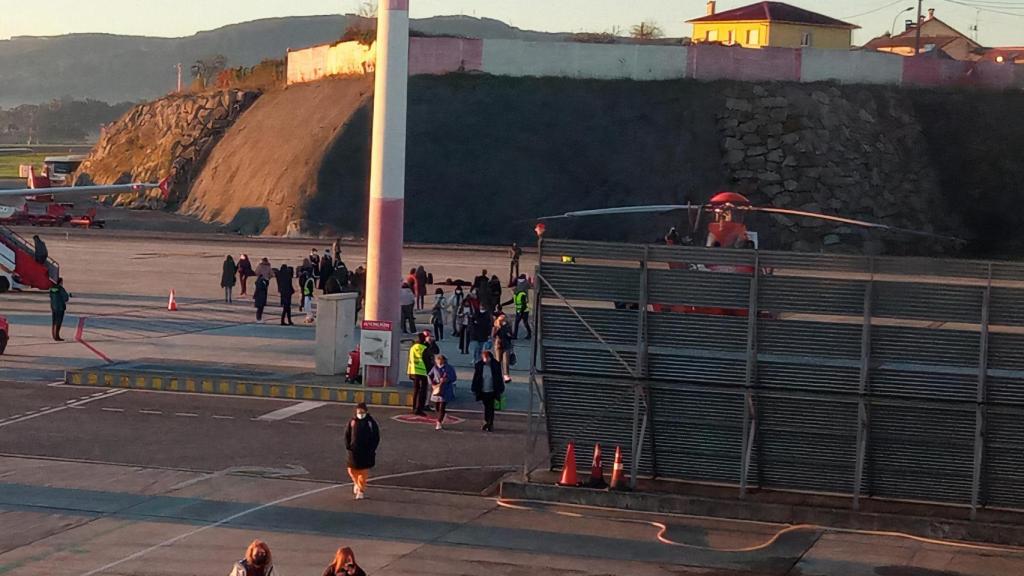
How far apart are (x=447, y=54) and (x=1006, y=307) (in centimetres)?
6174

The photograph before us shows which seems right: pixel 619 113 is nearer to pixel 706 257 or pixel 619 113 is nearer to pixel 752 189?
pixel 752 189

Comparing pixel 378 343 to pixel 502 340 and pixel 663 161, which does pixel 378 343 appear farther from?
pixel 663 161

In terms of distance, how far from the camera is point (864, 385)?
18.0 m

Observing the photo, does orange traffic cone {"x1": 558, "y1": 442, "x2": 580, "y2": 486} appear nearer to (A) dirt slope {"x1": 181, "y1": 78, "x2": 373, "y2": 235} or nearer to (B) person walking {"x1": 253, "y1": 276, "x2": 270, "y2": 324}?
(B) person walking {"x1": 253, "y1": 276, "x2": 270, "y2": 324}

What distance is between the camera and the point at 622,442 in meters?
19.3

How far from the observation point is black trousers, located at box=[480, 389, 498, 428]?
77.3 feet

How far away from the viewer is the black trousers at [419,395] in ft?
81.5

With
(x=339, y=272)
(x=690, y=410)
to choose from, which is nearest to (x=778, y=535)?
(x=690, y=410)

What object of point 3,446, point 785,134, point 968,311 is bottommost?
point 3,446

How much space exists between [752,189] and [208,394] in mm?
47845

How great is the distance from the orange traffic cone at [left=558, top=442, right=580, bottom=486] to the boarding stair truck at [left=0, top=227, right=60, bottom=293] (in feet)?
95.3

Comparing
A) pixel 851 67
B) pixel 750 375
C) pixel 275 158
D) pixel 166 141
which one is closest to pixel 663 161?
pixel 851 67

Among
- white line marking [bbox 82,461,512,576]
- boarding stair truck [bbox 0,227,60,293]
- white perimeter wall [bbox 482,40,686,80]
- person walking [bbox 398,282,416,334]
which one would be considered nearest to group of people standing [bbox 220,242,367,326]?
person walking [bbox 398,282,416,334]

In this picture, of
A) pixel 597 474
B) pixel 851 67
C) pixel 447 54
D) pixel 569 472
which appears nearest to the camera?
pixel 597 474
